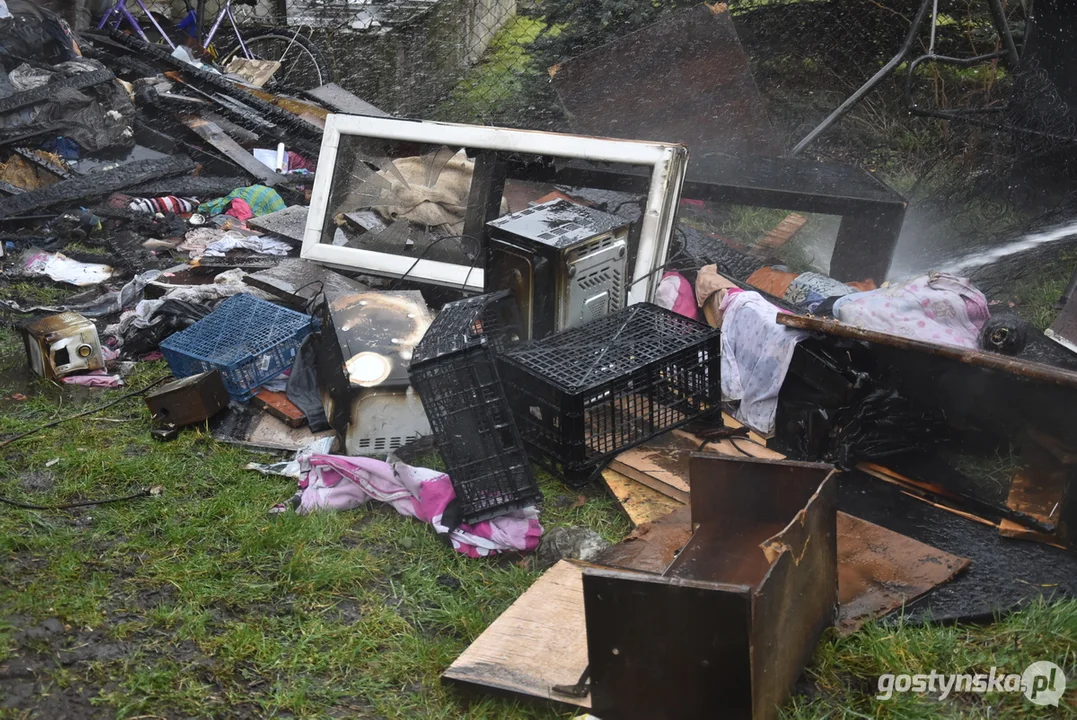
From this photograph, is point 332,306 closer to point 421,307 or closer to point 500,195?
point 421,307

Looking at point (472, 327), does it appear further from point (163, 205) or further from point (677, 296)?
point (163, 205)

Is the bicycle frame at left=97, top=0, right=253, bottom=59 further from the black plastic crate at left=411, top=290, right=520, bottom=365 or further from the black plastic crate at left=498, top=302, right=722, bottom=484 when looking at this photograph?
the black plastic crate at left=498, top=302, right=722, bottom=484

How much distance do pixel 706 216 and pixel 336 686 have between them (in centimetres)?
439

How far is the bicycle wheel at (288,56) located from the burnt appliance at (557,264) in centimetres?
503

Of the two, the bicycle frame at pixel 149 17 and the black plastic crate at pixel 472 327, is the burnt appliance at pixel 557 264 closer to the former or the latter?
the black plastic crate at pixel 472 327

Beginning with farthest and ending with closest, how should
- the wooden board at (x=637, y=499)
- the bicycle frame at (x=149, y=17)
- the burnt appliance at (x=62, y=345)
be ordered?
1. the bicycle frame at (x=149, y=17)
2. the burnt appliance at (x=62, y=345)
3. the wooden board at (x=637, y=499)

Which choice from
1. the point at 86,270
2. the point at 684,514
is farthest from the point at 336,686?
the point at 86,270

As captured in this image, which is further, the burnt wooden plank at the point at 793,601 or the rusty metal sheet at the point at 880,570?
the rusty metal sheet at the point at 880,570

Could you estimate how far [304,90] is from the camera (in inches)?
312

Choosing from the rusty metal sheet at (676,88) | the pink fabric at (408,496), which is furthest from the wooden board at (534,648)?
the rusty metal sheet at (676,88)

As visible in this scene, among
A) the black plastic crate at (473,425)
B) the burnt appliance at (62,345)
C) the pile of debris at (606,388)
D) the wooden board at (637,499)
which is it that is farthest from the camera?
the burnt appliance at (62,345)

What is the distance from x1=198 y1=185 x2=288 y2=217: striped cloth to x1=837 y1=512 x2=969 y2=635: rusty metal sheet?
15.2 ft

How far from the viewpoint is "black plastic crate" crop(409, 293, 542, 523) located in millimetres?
3195

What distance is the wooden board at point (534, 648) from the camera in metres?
2.52
